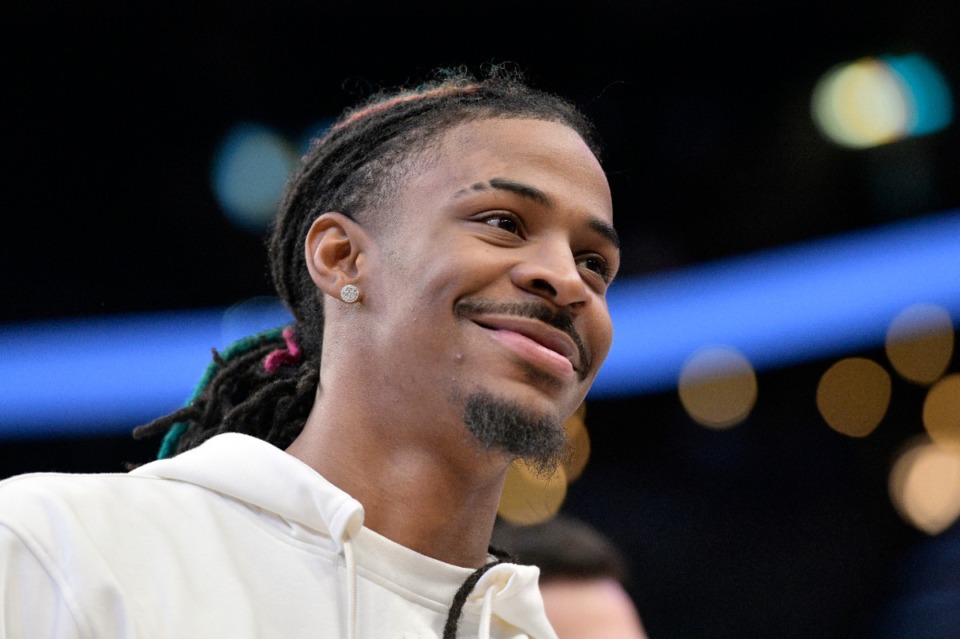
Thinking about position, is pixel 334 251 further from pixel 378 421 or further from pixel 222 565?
pixel 222 565

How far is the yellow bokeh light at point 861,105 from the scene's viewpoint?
4.58 meters

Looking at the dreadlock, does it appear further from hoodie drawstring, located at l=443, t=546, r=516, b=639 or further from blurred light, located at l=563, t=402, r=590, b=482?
blurred light, located at l=563, t=402, r=590, b=482

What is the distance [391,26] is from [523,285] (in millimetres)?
2846

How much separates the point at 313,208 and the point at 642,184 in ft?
10.7

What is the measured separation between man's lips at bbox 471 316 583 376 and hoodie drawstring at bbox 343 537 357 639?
322mm

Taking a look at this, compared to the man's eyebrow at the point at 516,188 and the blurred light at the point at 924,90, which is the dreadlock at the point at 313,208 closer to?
the man's eyebrow at the point at 516,188

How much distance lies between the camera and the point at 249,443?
1.44 meters

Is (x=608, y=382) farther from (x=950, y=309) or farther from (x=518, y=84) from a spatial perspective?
(x=518, y=84)

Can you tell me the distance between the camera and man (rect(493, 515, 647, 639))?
2326mm

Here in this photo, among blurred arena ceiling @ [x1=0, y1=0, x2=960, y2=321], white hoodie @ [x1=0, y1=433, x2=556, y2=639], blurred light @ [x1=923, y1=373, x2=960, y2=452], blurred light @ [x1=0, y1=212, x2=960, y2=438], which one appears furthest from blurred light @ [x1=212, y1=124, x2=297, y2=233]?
blurred light @ [x1=923, y1=373, x2=960, y2=452]

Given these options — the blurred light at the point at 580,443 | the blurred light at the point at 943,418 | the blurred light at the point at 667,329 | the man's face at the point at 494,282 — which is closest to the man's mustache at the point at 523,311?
the man's face at the point at 494,282

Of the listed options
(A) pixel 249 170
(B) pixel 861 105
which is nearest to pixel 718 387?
(B) pixel 861 105

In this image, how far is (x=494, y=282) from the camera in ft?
4.88

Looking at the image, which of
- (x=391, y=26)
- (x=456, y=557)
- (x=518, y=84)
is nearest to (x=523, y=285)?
(x=456, y=557)
